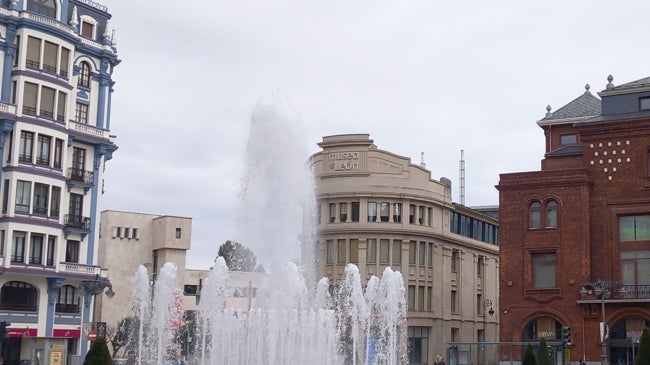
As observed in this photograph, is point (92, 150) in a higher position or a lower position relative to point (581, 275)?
higher

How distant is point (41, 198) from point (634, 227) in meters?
33.7

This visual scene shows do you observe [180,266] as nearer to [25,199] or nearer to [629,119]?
[25,199]

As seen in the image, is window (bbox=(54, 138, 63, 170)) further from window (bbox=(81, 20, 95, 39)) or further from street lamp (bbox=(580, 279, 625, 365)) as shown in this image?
street lamp (bbox=(580, 279, 625, 365))

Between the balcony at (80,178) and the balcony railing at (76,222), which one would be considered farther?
the balcony at (80,178)

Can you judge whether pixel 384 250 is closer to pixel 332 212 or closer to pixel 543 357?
pixel 332 212

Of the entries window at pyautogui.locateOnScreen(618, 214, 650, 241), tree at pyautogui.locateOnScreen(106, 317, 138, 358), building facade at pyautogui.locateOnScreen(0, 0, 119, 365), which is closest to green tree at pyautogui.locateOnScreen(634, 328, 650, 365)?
window at pyautogui.locateOnScreen(618, 214, 650, 241)

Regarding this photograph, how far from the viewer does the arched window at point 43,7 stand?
50.1 metres

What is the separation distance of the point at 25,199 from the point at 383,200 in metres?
27.8

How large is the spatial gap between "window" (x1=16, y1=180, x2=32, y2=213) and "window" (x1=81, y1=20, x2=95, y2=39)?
36.9 feet

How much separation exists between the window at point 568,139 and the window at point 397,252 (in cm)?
1486

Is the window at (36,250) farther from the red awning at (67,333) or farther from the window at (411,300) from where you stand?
the window at (411,300)

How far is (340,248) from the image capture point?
219ft

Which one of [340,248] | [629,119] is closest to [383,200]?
[340,248]

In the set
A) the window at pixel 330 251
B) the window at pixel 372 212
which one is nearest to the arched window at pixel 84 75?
the window at pixel 330 251
